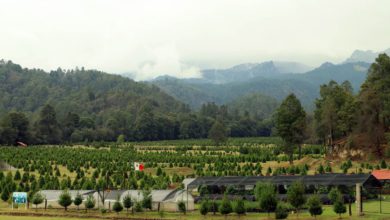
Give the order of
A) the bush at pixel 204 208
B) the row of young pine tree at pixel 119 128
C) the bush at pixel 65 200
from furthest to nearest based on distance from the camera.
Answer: the row of young pine tree at pixel 119 128, the bush at pixel 65 200, the bush at pixel 204 208

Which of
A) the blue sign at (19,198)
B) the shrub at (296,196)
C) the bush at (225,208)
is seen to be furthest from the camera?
the blue sign at (19,198)

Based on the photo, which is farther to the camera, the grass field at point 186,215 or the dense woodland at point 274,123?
the dense woodland at point 274,123

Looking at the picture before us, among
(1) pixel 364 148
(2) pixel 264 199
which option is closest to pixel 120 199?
(2) pixel 264 199

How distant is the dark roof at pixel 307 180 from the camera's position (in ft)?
143

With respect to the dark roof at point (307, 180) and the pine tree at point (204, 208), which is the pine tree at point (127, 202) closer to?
the pine tree at point (204, 208)

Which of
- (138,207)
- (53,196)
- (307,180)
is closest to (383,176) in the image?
(307,180)

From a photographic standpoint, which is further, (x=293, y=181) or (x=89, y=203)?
(x=293, y=181)

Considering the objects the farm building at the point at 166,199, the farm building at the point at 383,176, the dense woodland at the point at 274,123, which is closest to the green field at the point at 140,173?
the farm building at the point at 166,199

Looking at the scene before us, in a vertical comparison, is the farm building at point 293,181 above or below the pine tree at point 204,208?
above

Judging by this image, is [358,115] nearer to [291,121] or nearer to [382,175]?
[291,121]

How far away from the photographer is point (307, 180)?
45125mm

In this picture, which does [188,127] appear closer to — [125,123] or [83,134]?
[125,123]

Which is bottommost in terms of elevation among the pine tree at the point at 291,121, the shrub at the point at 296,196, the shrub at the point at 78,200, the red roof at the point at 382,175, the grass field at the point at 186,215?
the grass field at the point at 186,215

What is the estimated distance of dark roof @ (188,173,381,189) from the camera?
4344 cm
